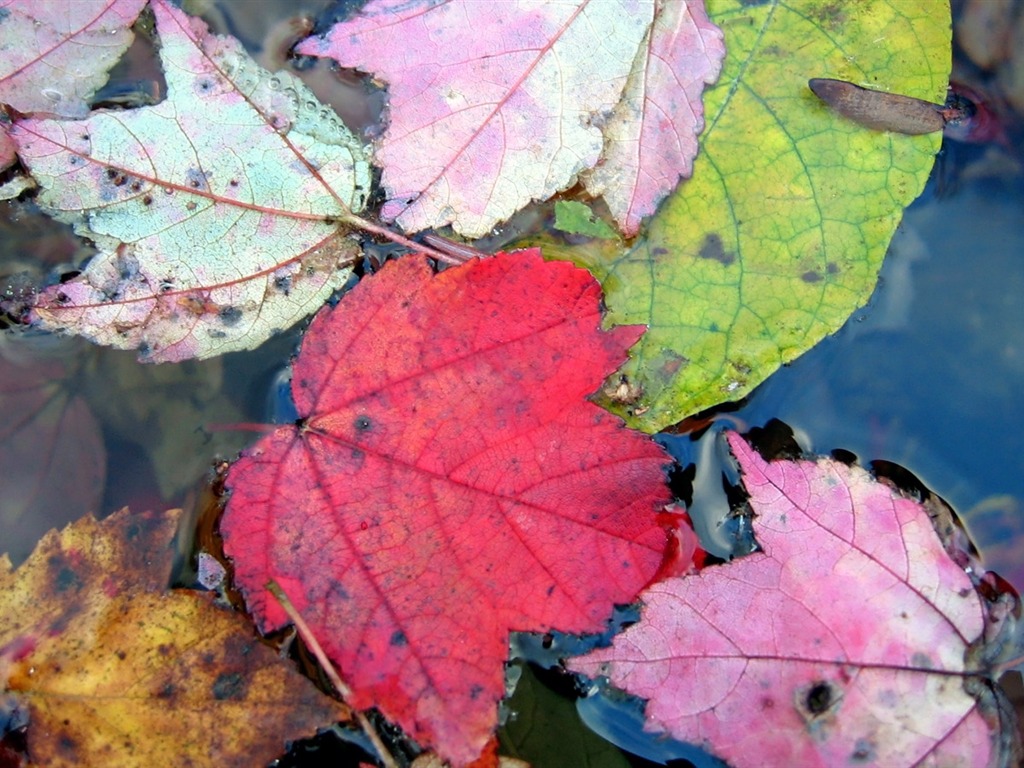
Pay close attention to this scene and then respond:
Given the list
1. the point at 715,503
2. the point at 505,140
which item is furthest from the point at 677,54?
the point at 715,503

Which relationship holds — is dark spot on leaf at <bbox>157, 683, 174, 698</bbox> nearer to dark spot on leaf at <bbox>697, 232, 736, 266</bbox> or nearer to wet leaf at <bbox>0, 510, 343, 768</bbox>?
wet leaf at <bbox>0, 510, 343, 768</bbox>

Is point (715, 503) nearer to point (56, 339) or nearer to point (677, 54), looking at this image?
point (677, 54)

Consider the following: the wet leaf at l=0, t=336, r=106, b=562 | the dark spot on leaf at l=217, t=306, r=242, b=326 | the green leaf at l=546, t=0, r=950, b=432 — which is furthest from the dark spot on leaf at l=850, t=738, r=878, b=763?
the wet leaf at l=0, t=336, r=106, b=562

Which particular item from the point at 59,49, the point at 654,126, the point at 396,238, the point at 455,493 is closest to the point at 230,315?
the point at 396,238

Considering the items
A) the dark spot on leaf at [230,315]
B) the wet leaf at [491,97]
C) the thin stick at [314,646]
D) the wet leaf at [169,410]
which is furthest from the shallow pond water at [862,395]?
the thin stick at [314,646]

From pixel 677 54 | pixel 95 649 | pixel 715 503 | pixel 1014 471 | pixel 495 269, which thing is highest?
pixel 677 54

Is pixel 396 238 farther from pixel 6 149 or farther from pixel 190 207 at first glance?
pixel 6 149
